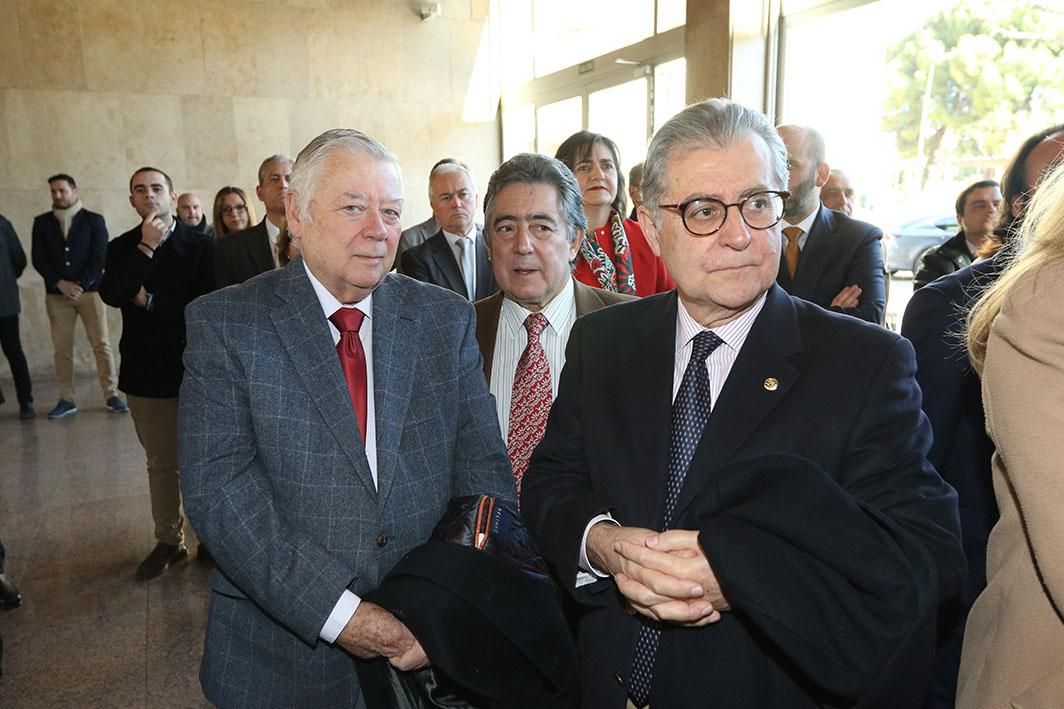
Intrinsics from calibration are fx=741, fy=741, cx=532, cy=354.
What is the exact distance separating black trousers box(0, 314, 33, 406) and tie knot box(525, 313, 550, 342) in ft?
23.1

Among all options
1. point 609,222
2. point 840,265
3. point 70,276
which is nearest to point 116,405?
point 70,276

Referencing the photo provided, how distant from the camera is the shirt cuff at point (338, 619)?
1.52m

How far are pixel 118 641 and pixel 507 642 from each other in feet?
8.62

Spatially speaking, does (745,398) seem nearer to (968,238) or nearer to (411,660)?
(411,660)

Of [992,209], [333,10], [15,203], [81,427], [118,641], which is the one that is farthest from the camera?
[333,10]

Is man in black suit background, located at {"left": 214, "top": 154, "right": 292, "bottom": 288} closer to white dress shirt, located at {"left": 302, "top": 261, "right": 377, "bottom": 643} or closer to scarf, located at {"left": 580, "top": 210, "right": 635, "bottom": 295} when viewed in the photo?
scarf, located at {"left": 580, "top": 210, "right": 635, "bottom": 295}

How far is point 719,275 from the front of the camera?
1.38 metres

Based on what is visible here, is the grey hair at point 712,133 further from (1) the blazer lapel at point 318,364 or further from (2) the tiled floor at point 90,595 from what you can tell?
(2) the tiled floor at point 90,595

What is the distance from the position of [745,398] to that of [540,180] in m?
1.05

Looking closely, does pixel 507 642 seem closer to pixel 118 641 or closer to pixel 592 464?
pixel 592 464

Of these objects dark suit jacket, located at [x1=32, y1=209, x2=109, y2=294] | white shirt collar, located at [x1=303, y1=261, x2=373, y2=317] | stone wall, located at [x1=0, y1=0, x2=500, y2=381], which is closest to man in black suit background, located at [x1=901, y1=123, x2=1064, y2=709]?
white shirt collar, located at [x1=303, y1=261, x2=373, y2=317]

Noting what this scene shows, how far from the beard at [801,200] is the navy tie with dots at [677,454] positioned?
6.86 feet

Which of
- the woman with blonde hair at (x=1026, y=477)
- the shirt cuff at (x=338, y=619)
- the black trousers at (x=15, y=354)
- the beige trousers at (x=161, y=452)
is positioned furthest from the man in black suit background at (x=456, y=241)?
the black trousers at (x=15, y=354)

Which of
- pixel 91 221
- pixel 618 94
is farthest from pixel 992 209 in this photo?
pixel 91 221
